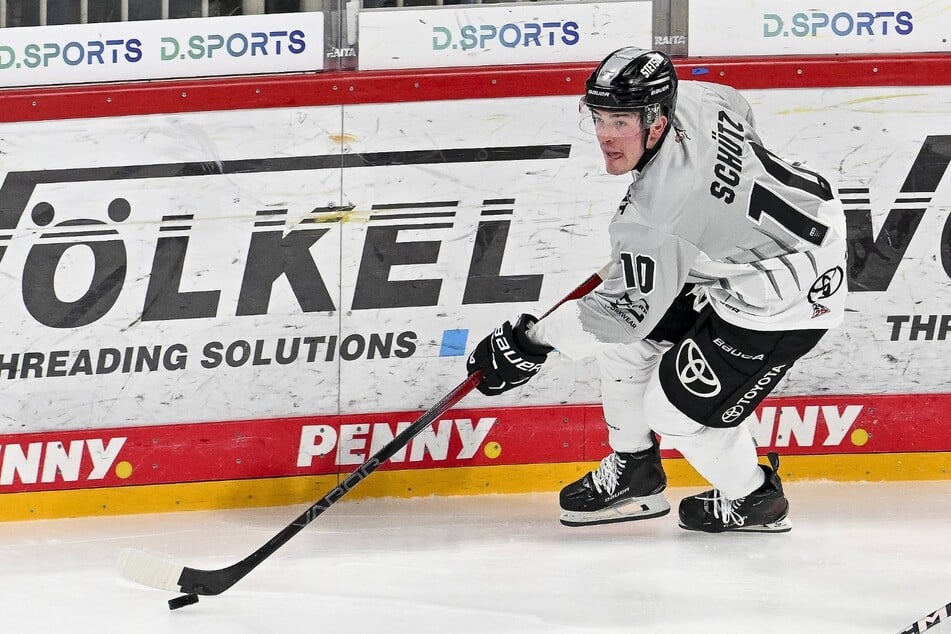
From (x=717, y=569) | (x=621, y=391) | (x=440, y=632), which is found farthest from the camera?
(x=621, y=391)

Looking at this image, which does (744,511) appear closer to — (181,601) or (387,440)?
(387,440)

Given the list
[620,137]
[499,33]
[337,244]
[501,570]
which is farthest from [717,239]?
[337,244]

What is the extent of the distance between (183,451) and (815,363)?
1.89 m

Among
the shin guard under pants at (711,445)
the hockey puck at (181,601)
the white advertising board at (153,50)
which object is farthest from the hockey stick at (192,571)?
the white advertising board at (153,50)

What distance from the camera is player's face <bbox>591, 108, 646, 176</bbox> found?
2.45m

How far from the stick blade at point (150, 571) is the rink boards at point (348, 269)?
2.01 ft

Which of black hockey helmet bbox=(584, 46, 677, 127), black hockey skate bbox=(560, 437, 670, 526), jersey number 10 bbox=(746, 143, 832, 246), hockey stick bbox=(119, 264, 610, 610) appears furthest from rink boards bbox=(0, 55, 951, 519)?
black hockey helmet bbox=(584, 46, 677, 127)

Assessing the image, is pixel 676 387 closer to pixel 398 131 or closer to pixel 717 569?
pixel 717 569

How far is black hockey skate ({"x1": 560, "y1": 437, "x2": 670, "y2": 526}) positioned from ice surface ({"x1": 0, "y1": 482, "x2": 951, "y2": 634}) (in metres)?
0.04

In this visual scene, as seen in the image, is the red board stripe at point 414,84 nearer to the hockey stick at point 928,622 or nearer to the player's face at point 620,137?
the player's face at point 620,137

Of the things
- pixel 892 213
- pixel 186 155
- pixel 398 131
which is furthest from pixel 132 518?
pixel 892 213

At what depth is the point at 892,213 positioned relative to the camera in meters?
3.35

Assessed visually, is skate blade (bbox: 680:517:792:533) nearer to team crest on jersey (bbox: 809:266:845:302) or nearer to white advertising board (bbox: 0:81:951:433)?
white advertising board (bbox: 0:81:951:433)

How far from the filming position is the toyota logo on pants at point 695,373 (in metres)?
2.78
